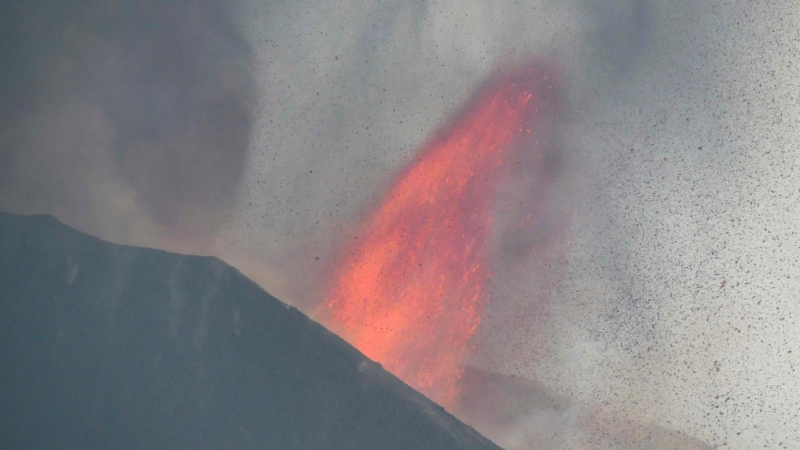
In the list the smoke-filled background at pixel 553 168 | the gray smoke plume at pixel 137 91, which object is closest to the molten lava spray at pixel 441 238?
the smoke-filled background at pixel 553 168

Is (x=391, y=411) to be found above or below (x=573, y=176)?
below

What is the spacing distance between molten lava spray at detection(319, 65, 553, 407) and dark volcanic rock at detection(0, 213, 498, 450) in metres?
0.23

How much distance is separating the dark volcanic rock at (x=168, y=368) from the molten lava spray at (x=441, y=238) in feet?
0.74

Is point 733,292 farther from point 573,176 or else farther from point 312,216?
point 312,216

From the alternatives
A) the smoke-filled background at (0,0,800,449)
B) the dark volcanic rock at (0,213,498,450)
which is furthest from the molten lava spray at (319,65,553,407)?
the dark volcanic rock at (0,213,498,450)

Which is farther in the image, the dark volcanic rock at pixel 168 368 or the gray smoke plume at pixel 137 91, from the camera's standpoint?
the gray smoke plume at pixel 137 91

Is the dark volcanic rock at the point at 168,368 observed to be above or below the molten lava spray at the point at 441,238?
below

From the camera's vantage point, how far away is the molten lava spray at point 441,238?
280cm

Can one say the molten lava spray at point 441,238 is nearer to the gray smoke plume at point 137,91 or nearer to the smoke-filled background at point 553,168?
the smoke-filled background at point 553,168

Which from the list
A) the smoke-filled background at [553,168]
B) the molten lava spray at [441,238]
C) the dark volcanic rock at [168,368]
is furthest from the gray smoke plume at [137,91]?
the molten lava spray at [441,238]

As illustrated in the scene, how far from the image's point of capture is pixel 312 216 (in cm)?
286

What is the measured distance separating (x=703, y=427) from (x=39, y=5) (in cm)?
402

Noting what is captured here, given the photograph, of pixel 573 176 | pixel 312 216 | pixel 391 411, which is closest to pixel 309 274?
pixel 312 216

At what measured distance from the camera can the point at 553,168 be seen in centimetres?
282
